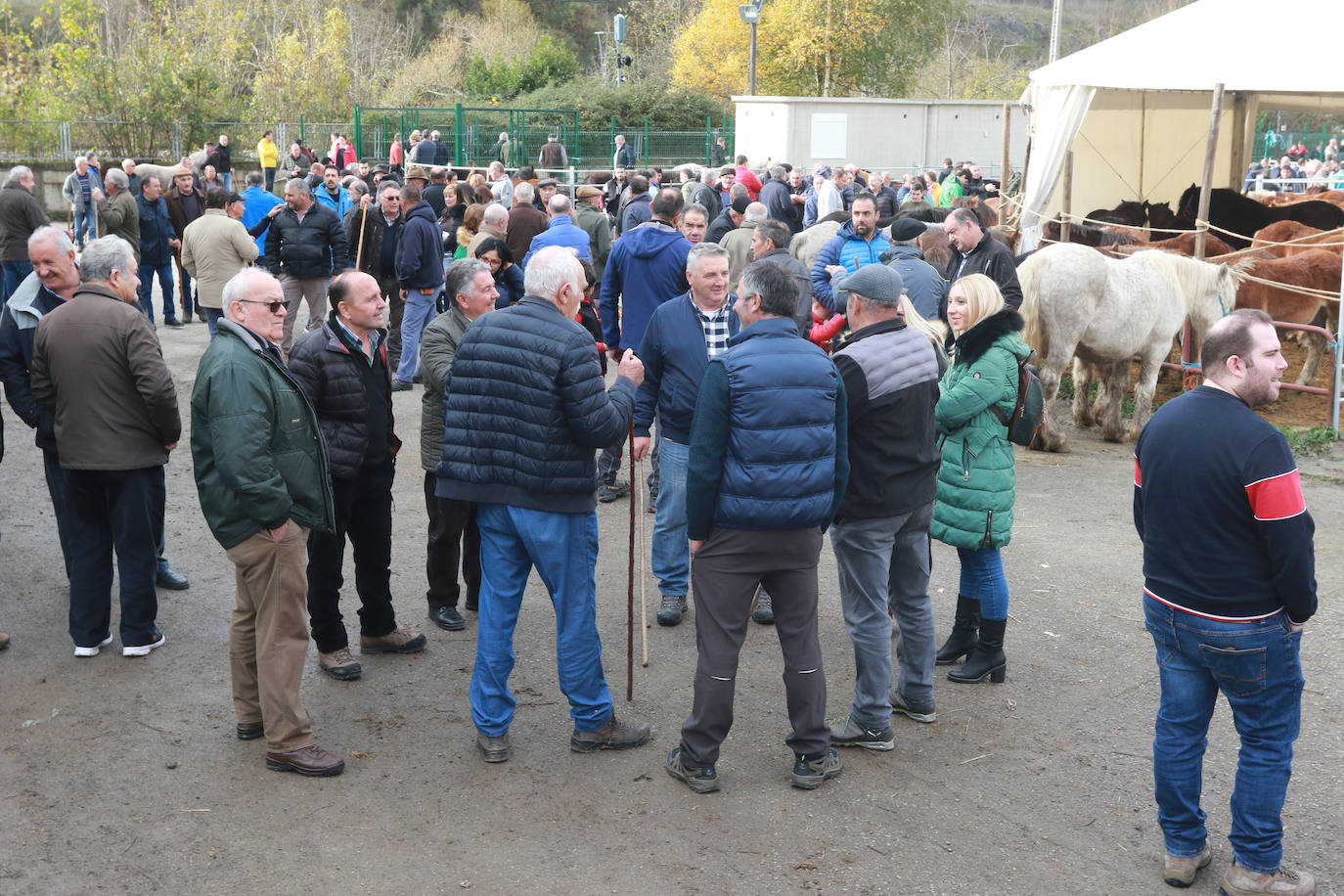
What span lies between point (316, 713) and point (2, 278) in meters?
9.63

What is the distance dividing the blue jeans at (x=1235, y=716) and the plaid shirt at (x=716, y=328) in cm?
259

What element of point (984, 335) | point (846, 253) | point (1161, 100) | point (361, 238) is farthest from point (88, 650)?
point (1161, 100)

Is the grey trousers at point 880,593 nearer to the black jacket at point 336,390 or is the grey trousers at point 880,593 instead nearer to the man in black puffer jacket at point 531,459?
the man in black puffer jacket at point 531,459

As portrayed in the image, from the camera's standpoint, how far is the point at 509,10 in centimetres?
5569

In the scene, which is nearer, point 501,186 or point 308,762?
point 308,762

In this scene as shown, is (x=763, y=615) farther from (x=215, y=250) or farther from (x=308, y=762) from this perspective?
(x=215, y=250)

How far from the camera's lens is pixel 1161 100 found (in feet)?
56.2

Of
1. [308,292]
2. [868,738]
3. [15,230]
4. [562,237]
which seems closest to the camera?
[868,738]

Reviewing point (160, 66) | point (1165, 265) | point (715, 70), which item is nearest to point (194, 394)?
point (1165, 265)

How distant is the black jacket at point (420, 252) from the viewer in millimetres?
10625

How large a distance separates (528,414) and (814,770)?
1665mm

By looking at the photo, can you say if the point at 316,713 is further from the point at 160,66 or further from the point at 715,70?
the point at 715,70

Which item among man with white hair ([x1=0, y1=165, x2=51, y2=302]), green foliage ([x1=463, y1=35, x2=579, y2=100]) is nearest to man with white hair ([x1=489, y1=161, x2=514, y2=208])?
man with white hair ([x1=0, y1=165, x2=51, y2=302])

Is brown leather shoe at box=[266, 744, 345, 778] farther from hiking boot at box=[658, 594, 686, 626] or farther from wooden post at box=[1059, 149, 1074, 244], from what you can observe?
wooden post at box=[1059, 149, 1074, 244]
